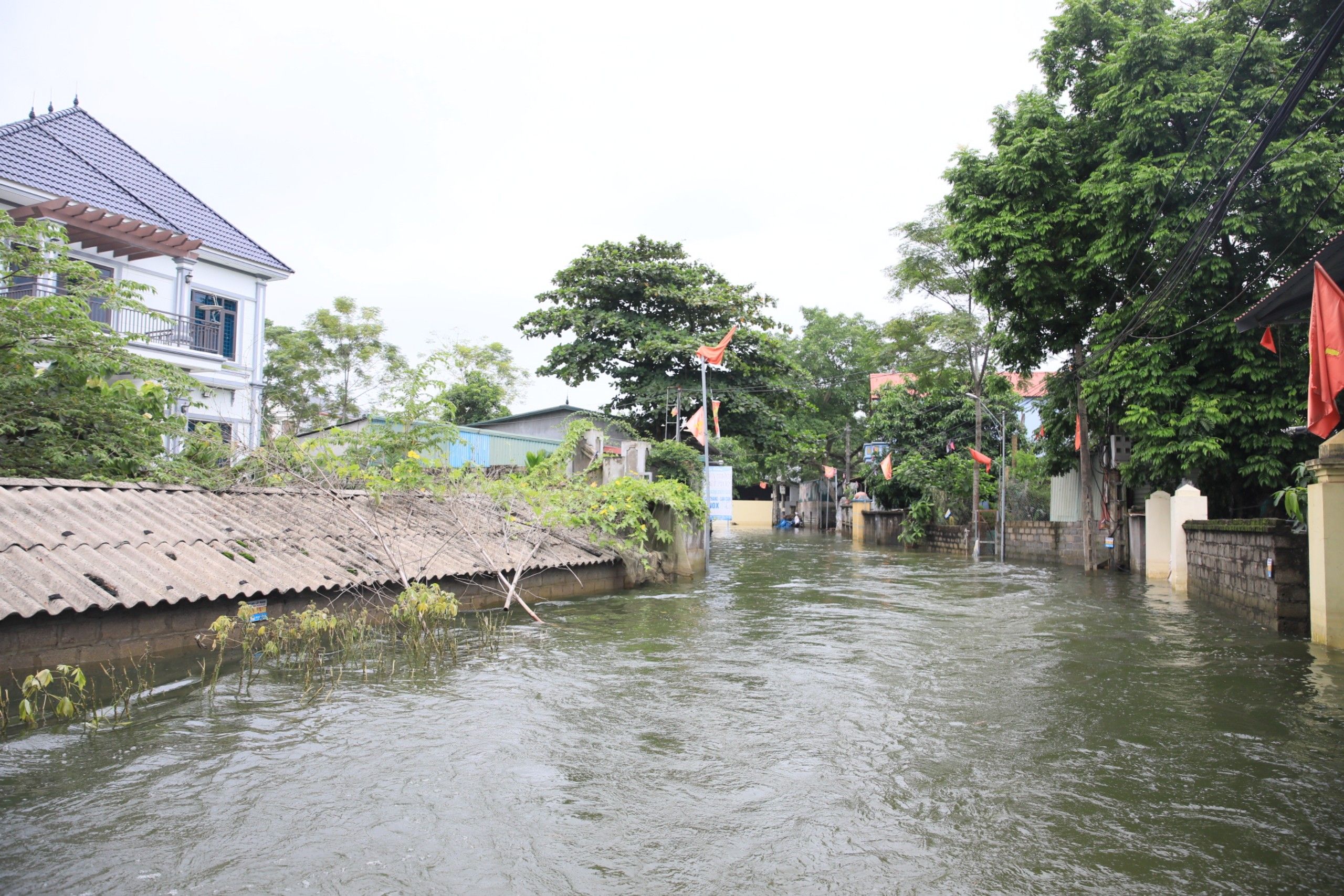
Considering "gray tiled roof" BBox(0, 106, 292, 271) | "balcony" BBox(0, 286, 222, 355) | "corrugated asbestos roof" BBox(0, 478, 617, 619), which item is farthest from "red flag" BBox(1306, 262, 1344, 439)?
"gray tiled roof" BBox(0, 106, 292, 271)

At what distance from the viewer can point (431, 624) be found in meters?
9.42

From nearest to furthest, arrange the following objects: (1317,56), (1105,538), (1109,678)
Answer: (1317,56)
(1109,678)
(1105,538)

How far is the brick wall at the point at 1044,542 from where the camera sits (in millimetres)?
22156

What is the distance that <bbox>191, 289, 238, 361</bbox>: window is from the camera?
60.3 ft

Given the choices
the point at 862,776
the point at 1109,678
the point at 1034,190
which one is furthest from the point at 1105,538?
the point at 862,776

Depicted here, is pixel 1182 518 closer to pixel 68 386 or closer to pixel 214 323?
pixel 68 386

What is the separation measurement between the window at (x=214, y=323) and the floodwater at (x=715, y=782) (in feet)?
46.0

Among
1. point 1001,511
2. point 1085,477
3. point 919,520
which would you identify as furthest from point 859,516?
point 1085,477

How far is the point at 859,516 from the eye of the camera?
125ft

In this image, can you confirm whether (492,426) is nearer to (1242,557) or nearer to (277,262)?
(277,262)

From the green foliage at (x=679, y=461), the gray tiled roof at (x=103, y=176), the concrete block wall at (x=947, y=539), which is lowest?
the concrete block wall at (x=947, y=539)

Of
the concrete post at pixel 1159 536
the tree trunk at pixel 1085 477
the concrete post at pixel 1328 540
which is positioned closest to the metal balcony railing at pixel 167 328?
the concrete post at pixel 1328 540

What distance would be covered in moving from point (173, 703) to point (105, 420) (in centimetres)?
490

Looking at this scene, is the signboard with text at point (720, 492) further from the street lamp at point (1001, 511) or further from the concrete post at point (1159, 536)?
the street lamp at point (1001, 511)
